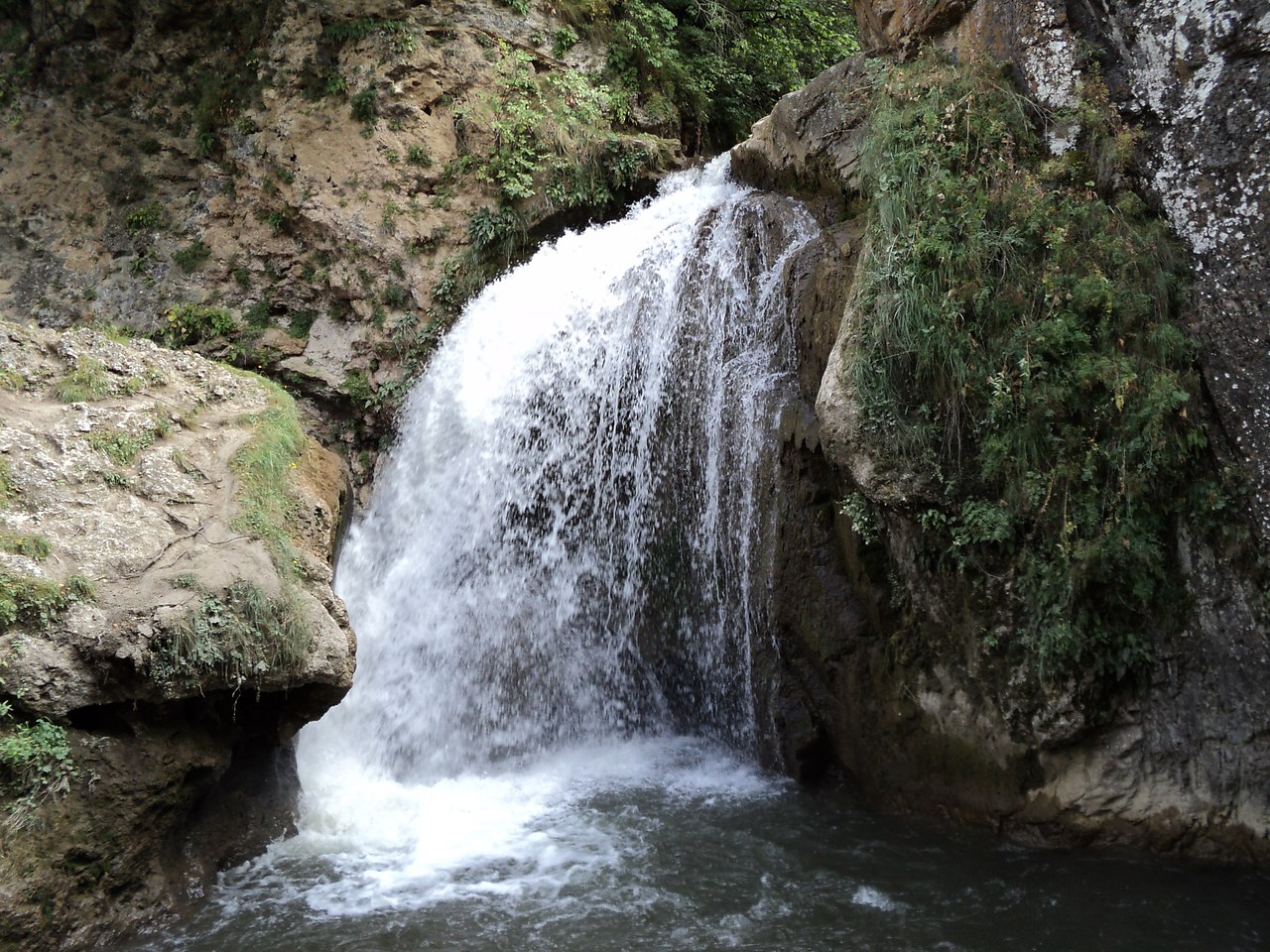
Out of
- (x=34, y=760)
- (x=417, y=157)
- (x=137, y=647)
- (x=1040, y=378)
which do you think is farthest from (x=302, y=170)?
(x=1040, y=378)

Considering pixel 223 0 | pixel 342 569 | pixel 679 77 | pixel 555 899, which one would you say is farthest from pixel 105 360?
pixel 679 77

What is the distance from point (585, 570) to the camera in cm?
796

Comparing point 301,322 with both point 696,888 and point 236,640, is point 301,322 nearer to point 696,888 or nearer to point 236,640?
point 236,640

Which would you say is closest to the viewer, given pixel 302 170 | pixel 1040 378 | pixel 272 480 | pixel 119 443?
pixel 1040 378

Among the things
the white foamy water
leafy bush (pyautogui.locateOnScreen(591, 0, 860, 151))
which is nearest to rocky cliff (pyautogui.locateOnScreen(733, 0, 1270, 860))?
the white foamy water

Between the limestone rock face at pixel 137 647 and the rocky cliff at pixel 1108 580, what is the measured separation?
344 centimetres

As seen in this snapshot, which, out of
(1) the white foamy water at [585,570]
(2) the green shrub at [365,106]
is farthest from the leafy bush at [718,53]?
(1) the white foamy water at [585,570]

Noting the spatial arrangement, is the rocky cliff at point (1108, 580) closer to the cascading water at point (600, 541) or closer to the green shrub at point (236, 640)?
the cascading water at point (600, 541)

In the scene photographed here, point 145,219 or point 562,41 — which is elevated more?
point 562,41

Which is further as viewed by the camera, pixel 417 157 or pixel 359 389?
pixel 417 157

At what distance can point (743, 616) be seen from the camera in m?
7.22

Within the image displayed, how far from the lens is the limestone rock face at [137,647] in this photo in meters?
5.10

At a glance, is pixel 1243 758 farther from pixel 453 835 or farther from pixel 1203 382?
pixel 453 835

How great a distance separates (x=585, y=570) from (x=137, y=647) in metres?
3.57
